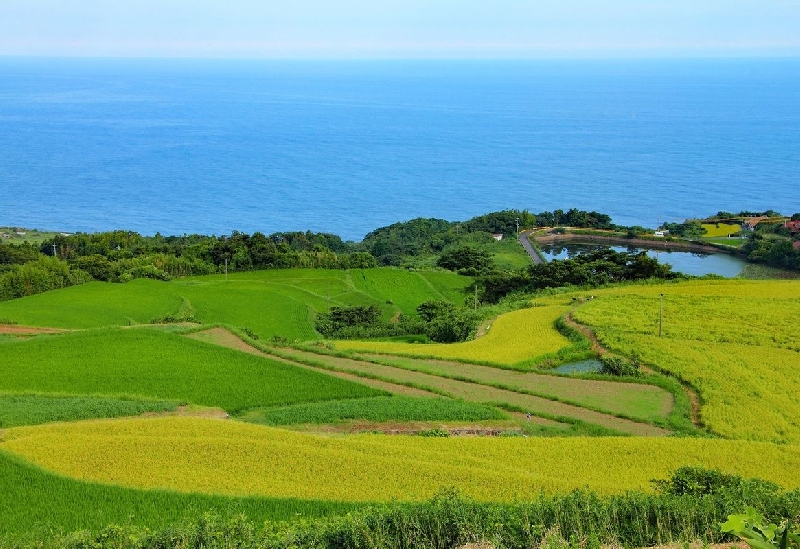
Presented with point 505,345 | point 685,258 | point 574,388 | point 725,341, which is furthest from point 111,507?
point 685,258

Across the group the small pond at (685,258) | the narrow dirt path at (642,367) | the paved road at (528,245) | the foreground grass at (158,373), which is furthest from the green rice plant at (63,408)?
the paved road at (528,245)

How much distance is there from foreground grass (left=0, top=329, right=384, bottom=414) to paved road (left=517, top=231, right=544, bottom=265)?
4776 centimetres

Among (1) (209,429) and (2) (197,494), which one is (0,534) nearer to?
(2) (197,494)

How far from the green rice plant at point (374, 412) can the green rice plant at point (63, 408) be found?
9.90ft

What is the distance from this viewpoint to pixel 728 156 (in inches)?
5822

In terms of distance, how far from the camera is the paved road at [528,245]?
75.4 meters

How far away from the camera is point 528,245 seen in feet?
268

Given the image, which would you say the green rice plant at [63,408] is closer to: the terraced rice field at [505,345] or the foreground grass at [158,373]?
the foreground grass at [158,373]

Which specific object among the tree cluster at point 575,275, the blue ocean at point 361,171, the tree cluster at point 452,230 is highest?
the blue ocean at point 361,171

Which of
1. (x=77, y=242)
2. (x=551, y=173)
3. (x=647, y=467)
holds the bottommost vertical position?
(x=647, y=467)

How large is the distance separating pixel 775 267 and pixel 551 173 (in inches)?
2865

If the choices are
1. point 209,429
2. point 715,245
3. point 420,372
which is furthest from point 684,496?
point 715,245

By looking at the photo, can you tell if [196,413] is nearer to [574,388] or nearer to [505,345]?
[574,388]

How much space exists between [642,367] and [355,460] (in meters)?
15.6
